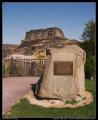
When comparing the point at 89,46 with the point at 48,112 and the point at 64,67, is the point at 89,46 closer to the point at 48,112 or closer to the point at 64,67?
the point at 64,67

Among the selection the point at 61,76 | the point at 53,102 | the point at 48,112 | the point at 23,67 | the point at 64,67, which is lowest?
the point at 48,112

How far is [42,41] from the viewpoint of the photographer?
19.8 meters

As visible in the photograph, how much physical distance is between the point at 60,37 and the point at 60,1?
12.0 metres

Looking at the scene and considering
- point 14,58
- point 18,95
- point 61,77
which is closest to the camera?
point 61,77

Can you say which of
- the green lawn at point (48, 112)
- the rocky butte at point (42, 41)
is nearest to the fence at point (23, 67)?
the rocky butte at point (42, 41)

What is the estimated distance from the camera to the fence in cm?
1903

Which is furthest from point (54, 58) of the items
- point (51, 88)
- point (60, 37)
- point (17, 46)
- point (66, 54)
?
point (17, 46)

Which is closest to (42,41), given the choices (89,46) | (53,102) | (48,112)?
(89,46)

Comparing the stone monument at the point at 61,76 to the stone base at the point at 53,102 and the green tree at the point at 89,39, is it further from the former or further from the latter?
the green tree at the point at 89,39

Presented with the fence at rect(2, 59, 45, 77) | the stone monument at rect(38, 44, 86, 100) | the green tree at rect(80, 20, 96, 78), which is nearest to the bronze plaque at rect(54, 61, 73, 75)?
the stone monument at rect(38, 44, 86, 100)

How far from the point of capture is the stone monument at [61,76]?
995 cm

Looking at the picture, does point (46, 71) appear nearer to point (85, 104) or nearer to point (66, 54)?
point (66, 54)

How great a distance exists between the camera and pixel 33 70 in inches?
780

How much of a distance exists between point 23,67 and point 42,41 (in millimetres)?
2266
